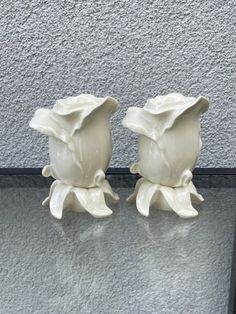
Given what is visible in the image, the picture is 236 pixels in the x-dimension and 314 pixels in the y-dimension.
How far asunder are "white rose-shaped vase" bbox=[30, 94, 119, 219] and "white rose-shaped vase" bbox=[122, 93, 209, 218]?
0.04 metres

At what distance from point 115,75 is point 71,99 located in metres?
0.18

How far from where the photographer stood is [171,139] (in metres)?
0.56

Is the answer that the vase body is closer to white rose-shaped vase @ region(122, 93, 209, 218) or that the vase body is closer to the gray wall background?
white rose-shaped vase @ region(122, 93, 209, 218)

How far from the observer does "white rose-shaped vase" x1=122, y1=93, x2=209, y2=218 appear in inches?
21.6

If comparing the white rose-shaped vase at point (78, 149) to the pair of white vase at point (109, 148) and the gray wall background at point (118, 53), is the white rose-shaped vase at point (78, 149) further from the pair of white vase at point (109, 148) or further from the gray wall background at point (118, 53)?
the gray wall background at point (118, 53)

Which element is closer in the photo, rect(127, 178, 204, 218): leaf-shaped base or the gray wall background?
rect(127, 178, 204, 218): leaf-shaped base

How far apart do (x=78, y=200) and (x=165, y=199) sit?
95mm

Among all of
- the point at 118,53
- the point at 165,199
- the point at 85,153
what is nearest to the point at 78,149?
the point at 85,153

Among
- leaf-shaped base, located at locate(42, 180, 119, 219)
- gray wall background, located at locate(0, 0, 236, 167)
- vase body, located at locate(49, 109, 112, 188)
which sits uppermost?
gray wall background, located at locate(0, 0, 236, 167)

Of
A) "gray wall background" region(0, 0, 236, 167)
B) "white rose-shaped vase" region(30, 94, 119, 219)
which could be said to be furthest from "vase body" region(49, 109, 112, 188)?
"gray wall background" region(0, 0, 236, 167)

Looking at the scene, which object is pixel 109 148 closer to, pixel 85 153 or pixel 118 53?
pixel 85 153

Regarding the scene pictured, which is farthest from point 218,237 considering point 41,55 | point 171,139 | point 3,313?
point 41,55

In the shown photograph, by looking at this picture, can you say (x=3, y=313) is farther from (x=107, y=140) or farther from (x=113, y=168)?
(x=113, y=168)

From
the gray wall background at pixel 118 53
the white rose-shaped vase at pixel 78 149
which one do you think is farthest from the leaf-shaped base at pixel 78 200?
the gray wall background at pixel 118 53
